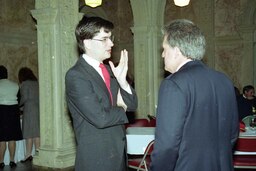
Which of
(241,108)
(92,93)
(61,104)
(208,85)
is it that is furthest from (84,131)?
(241,108)

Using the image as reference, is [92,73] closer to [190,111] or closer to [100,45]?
[100,45]

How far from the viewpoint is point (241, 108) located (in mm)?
8289

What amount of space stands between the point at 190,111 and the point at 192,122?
2.5 inches

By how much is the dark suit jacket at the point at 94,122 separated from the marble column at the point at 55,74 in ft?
13.9

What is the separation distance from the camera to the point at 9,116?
24.6ft

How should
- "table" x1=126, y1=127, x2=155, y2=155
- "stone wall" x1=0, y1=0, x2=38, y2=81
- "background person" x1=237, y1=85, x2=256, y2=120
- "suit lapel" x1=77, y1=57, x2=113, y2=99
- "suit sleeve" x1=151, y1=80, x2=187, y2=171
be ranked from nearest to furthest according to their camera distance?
"suit sleeve" x1=151, y1=80, x2=187, y2=171 → "suit lapel" x1=77, y1=57, x2=113, y2=99 → "table" x1=126, y1=127, x2=155, y2=155 → "background person" x1=237, y1=85, x2=256, y2=120 → "stone wall" x1=0, y1=0, x2=38, y2=81

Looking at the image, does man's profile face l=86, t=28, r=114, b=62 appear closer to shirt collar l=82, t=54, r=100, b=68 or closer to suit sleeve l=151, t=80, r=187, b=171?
shirt collar l=82, t=54, r=100, b=68

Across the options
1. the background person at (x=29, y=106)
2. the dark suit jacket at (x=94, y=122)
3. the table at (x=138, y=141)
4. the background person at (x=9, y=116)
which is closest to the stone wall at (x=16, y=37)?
the background person at (x=29, y=106)

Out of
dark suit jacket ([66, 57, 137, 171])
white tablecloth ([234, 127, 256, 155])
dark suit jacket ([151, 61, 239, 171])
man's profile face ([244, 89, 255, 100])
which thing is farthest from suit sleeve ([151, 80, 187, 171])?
man's profile face ([244, 89, 255, 100])

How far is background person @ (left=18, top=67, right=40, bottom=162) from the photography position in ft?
25.9

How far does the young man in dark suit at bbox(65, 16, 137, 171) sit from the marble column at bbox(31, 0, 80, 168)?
13.7 feet

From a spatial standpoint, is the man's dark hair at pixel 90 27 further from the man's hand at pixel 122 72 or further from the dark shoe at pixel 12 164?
the dark shoe at pixel 12 164

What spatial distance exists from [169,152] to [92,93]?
Result: 64cm

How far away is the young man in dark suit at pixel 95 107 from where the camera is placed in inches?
100
